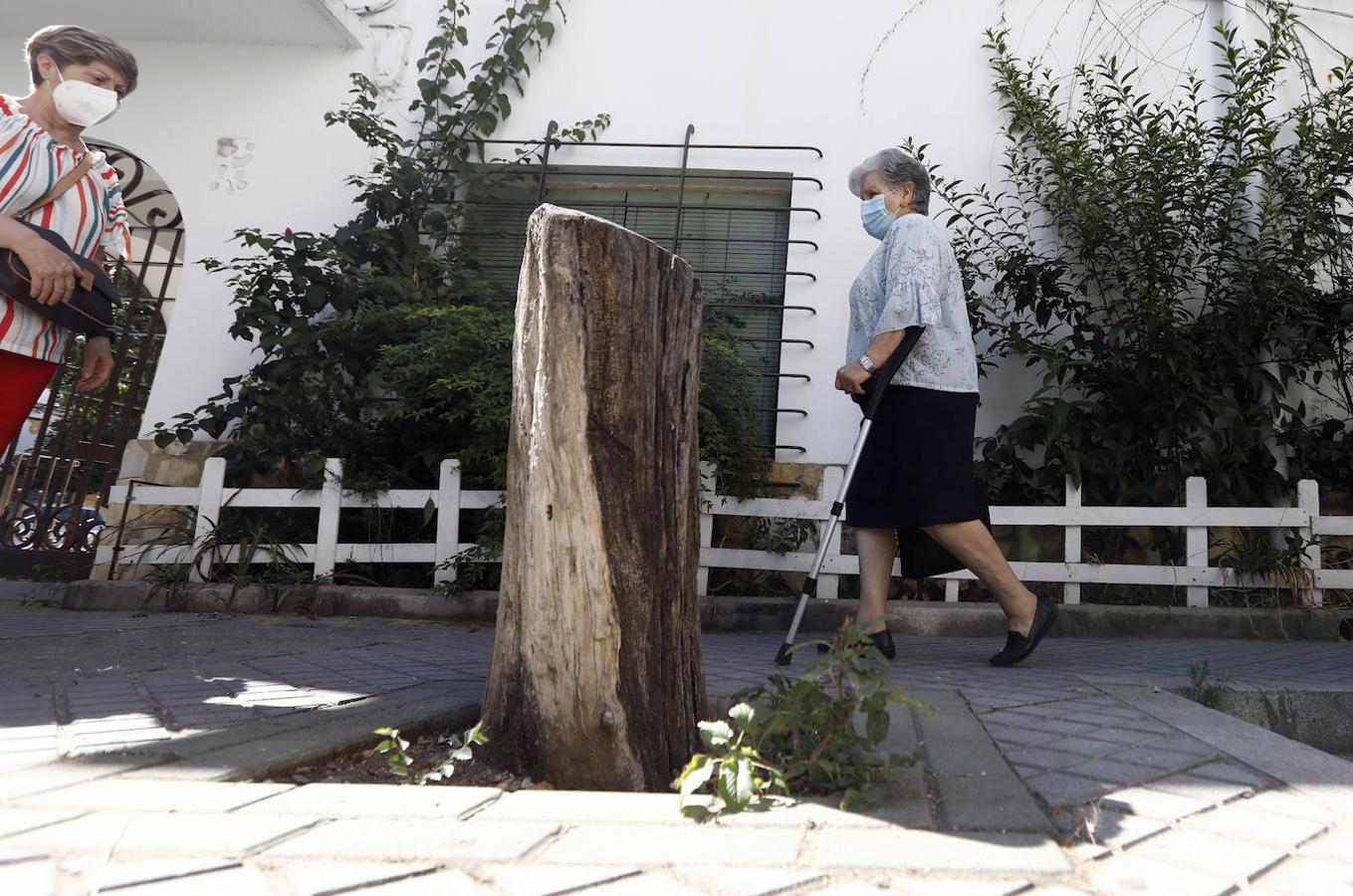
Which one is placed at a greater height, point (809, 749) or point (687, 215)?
point (687, 215)

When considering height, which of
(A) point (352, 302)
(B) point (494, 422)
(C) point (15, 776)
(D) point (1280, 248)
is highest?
(D) point (1280, 248)

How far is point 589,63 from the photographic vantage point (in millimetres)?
6516

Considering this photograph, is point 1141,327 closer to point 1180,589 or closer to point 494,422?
point 1180,589

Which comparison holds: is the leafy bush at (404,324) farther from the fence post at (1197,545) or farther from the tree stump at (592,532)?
the tree stump at (592,532)

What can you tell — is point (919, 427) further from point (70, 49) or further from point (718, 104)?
point (718, 104)

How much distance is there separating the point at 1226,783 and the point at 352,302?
5146mm

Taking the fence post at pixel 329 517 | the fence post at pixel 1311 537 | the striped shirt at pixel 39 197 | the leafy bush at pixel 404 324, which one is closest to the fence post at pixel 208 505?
the leafy bush at pixel 404 324

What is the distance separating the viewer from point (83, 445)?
738 centimetres

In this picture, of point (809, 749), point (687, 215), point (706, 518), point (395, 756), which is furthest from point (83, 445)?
point (809, 749)

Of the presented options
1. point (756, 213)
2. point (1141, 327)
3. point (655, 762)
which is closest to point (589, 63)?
point (756, 213)

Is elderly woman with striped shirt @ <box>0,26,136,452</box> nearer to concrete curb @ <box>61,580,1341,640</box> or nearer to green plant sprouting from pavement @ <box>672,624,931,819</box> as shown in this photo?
concrete curb @ <box>61,580,1341,640</box>

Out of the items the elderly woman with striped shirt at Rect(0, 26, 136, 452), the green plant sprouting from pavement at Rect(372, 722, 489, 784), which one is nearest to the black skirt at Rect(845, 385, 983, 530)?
the green plant sprouting from pavement at Rect(372, 722, 489, 784)

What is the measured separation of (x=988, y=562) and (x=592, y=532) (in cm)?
197

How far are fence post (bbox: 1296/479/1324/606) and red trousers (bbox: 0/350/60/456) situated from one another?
19.0 ft
